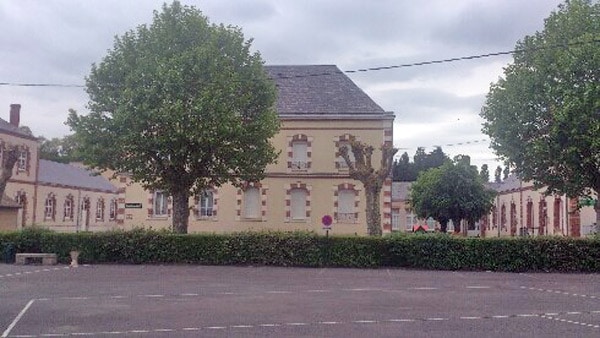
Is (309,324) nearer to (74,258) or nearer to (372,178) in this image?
(74,258)

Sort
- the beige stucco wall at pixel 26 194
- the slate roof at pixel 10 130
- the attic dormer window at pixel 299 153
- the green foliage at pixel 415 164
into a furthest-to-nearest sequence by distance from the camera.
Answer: the green foliage at pixel 415 164 → the beige stucco wall at pixel 26 194 → the slate roof at pixel 10 130 → the attic dormer window at pixel 299 153

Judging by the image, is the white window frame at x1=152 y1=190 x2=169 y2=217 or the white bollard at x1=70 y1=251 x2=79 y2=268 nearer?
the white bollard at x1=70 y1=251 x2=79 y2=268

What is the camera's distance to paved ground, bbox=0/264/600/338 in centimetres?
1161

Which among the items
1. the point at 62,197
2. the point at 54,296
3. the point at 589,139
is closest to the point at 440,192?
the point at 589,139

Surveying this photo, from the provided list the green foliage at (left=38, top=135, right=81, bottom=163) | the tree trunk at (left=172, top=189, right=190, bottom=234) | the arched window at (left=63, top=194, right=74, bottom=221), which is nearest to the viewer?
the tree trunk at (left=172, top=189, right=190, bottom=234)

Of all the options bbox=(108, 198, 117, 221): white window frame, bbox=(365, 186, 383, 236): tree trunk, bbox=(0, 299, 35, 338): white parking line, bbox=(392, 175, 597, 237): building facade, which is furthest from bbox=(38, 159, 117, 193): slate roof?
bbox=(0, 299, 35, 338): white parking line

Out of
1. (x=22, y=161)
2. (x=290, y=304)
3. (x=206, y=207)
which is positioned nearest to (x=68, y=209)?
(x=22, y=161)

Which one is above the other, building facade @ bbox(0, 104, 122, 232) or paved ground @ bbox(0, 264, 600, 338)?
building facade @ bbox(0, 104, 122, 232)

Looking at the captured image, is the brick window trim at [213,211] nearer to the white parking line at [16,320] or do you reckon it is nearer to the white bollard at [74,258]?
the white bollard at [74,258]

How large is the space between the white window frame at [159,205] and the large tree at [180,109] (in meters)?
8.56

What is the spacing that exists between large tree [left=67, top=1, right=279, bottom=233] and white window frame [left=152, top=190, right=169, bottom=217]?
856 cm

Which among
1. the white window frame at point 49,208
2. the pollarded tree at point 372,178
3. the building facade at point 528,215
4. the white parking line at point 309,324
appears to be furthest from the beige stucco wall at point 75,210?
the white parking line at point 309,324

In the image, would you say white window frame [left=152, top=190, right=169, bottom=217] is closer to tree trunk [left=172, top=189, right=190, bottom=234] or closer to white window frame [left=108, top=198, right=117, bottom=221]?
tree trunk [left=172, top=189, right=190, bottom=234]

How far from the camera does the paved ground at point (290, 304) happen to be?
11609mm
